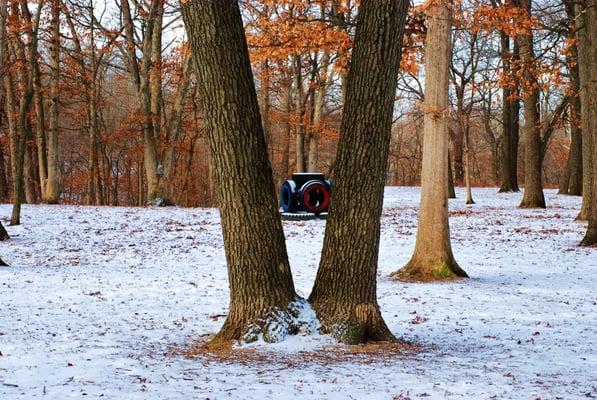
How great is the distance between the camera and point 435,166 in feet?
31.5

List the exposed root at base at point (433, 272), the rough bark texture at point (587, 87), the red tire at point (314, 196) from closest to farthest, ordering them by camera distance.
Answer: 1. the exposed root at base at point (433, 272)
2. the rough bark texture at point (587, 87)
3. the red tire at point (314, 196)

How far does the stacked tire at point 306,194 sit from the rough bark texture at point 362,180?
12.3m

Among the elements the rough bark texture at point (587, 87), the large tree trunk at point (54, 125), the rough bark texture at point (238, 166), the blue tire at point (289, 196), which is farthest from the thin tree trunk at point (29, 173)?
the rough bark texture at point (238, 166)

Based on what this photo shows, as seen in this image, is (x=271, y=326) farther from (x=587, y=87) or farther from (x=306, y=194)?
(x=306, y=194)

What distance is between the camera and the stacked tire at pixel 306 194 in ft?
60.0

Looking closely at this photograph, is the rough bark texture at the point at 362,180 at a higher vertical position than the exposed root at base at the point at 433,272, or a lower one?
higher

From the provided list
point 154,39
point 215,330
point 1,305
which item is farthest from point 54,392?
point 154,39

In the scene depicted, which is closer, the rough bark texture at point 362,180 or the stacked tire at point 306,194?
the rough bark texture at point 362,180

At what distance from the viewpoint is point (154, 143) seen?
80.1 ft

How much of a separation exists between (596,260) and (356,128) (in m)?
7.41

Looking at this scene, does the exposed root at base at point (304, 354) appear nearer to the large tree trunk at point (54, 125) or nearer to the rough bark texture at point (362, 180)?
the rough bark texture at point (362, 180)

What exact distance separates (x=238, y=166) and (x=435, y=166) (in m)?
4.81

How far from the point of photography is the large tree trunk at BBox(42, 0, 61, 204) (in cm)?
2398

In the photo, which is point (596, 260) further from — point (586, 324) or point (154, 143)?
point (154, 143)
